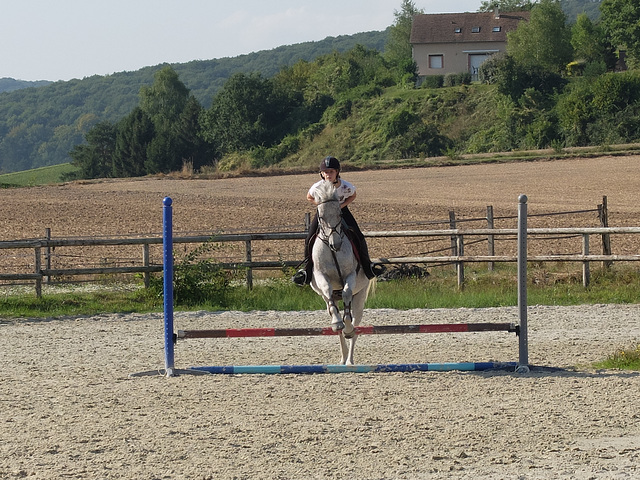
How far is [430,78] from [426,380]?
6825 centimetres

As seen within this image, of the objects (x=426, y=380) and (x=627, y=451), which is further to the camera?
(x=426, y=380)

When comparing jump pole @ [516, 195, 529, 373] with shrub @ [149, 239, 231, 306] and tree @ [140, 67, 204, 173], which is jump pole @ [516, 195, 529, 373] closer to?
shrub @ [149, 239, 231, 306]

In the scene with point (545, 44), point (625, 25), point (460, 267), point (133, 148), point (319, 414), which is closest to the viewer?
point (319, 414)

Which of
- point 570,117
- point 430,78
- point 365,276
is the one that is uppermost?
point 430,78

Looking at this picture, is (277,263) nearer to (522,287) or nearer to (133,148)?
(522,287)

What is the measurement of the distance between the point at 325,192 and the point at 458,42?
253 feet

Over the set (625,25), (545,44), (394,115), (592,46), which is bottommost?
(394,115)

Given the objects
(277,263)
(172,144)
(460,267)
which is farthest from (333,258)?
(172,144)

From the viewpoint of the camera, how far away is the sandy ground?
5.83 metres

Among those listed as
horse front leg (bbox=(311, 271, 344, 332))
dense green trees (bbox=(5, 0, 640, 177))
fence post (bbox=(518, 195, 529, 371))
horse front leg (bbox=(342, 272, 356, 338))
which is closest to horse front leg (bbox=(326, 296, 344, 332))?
horse front leg (bbox=(311, 271, 344, 332))

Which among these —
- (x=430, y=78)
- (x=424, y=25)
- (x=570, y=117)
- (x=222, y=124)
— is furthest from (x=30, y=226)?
(x=424, y=25)

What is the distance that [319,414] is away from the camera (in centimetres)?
721

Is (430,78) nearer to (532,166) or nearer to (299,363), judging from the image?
(532,166)

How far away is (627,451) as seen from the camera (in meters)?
5.95
